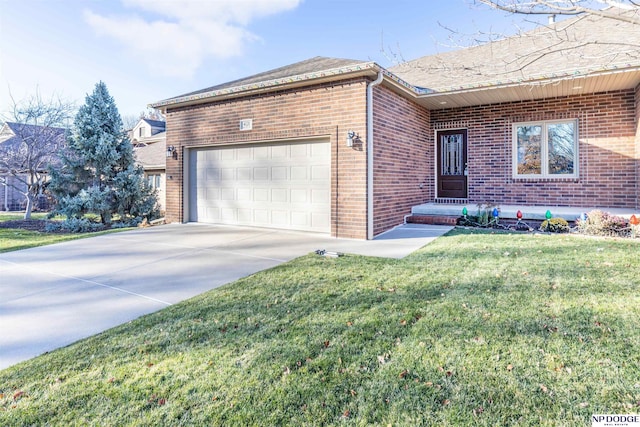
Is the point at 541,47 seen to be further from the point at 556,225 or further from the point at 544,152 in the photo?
the point at 556,225

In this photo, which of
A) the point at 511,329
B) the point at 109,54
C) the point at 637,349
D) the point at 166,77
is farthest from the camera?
the point at 166,77

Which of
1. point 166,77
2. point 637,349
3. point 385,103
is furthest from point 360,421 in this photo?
point 166,77

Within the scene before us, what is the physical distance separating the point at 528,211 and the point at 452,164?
272 cm

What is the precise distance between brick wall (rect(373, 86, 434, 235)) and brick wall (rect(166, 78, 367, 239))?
425mm

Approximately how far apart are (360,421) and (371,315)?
143cm

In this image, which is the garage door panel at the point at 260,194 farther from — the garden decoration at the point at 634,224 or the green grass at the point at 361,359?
the garden decoration at the point at 634,224

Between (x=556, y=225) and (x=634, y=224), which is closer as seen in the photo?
(x=634, y=224)

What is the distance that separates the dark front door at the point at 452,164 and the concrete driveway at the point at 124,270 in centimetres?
238

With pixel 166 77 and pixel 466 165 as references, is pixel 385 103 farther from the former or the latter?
pixel 166 77

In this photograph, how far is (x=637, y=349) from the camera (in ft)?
8.52

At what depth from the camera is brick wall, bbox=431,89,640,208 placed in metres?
8.41

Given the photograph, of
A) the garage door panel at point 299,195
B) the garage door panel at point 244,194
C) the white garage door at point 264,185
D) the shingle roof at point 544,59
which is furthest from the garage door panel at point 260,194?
the shingle roof at point 544,59

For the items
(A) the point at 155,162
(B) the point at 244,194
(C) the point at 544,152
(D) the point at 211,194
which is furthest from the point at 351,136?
(A) the point at 155,162

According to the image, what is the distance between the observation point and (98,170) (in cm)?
1141
